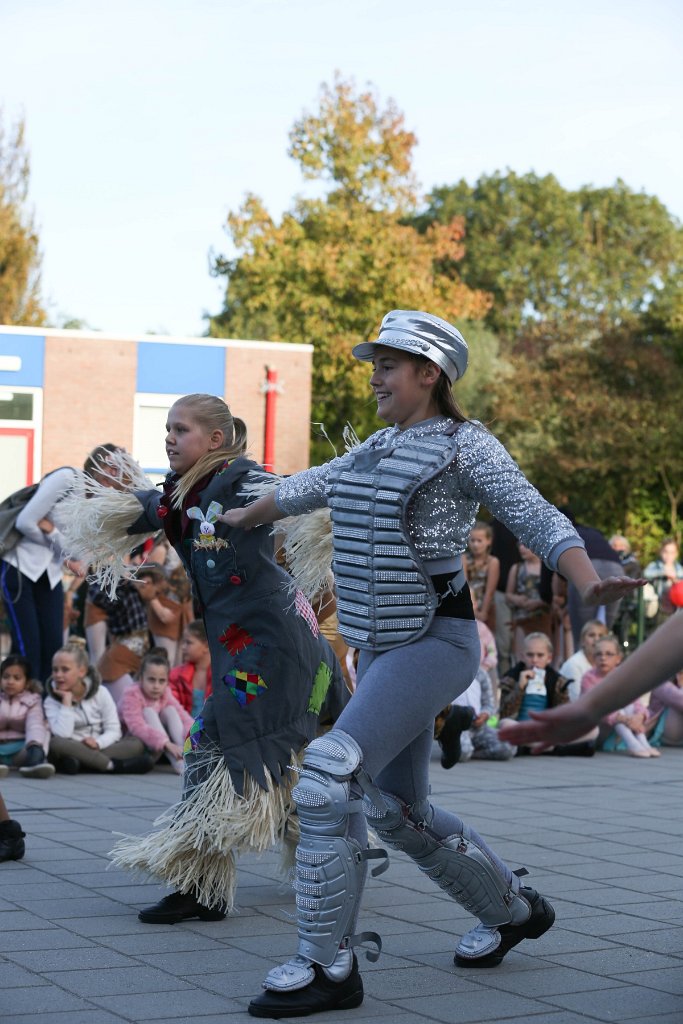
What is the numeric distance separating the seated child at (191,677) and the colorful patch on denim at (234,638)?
15.4 ft

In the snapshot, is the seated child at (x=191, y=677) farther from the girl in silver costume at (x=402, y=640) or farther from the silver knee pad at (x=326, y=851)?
the silver knee pad at (x=326, y=851)

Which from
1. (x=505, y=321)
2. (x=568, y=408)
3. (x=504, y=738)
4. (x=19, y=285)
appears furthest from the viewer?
(x=505, y=321)

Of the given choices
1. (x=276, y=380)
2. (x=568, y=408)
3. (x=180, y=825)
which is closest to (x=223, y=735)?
(x=180, y=825)

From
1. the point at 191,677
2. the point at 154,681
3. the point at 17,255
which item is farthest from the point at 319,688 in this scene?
the point at 17,255

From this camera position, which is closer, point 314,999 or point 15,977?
point 314,999

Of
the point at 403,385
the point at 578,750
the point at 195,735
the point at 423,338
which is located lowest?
the point at 578,750

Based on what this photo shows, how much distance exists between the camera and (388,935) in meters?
4.98

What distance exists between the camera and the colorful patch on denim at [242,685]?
5148mm

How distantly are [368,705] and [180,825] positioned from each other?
133cm

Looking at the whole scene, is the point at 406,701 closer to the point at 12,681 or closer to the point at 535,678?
the point at 12,681

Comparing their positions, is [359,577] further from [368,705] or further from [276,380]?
[276,380]

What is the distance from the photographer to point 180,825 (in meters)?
5.11

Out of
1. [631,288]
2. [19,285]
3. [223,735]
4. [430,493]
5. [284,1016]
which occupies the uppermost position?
[631,288]

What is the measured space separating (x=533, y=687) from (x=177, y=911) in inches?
238
